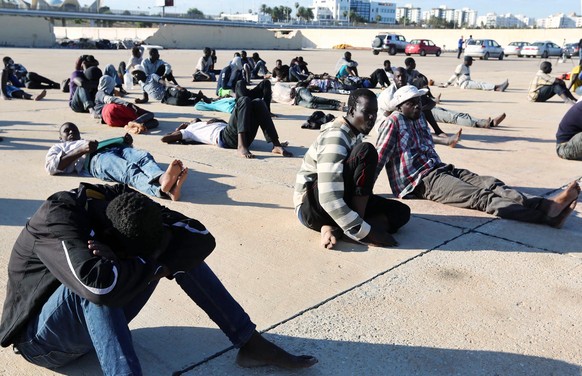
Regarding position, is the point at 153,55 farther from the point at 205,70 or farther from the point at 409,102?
the point at 409,102

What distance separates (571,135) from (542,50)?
38.0 m

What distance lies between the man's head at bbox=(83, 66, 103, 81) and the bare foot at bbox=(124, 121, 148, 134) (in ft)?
5.58

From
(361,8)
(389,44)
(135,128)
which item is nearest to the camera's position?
(135,128)

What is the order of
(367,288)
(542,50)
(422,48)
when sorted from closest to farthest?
(367,288), (542,50), (422,48)

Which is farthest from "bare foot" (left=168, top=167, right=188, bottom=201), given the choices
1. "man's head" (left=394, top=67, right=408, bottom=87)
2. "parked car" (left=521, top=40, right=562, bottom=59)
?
"parked car" (left=521, top=40, right=562, bottom=59)

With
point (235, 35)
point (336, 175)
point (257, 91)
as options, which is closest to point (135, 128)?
point (257, 91)

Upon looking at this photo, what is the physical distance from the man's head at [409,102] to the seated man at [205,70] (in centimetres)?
1305

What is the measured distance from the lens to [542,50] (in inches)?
1617

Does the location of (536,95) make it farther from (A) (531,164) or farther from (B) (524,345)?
(B) (524,345)

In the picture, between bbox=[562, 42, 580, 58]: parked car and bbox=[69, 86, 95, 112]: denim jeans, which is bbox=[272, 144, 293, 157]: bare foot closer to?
bbox=[69, 86, 95, 112]: denim jeans

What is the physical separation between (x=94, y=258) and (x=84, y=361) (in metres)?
0.82

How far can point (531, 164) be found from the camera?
7.24 metres

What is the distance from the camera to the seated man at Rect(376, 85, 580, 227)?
16.1 ft

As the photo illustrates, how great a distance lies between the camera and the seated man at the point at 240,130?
7.06 m
